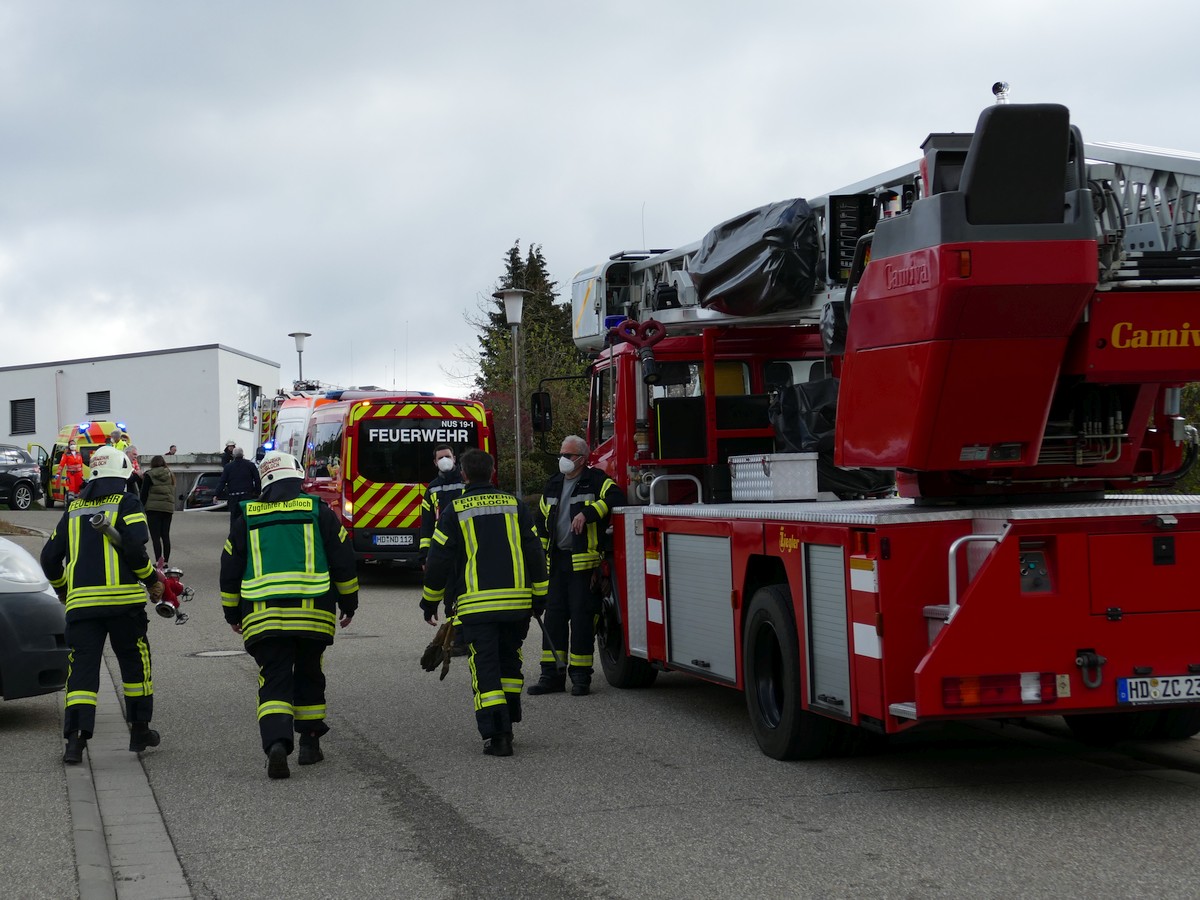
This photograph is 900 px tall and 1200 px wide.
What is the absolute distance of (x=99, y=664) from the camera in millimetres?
8531

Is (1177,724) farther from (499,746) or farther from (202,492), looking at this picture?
(202,492)

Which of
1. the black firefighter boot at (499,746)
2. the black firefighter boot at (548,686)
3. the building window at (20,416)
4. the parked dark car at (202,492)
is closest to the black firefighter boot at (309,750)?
the black firefighter boot at (499,746)

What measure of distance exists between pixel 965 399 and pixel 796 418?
368cm

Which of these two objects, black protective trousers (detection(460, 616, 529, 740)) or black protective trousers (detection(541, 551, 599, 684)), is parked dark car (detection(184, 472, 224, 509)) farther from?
black protective trousers (detection(460, 616, 529, 740))

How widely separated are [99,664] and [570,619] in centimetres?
381

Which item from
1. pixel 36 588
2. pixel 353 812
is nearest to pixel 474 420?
pixel 36 588

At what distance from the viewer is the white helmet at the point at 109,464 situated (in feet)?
29.0

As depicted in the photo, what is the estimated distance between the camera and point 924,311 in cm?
711

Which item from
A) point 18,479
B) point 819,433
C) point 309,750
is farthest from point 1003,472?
point 18,479

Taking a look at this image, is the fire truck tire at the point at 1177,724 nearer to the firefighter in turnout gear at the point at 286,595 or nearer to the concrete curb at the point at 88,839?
the firefighter in turnout gear at the point at 286,595

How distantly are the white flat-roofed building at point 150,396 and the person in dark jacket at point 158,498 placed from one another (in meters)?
35.3

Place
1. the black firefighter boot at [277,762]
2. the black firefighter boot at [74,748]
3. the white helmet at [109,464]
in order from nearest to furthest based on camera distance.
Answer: the black firefighter boot at [277,762] < the black firefighter boot at [74,748] < the white helmet at [109,464]

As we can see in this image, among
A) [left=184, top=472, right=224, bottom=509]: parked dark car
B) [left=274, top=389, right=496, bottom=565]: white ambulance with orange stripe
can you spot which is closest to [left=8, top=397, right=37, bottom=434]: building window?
[left=184, top=472, right=224, bottom=509]: parked dark car

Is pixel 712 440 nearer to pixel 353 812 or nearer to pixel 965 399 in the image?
pixel 965 399
